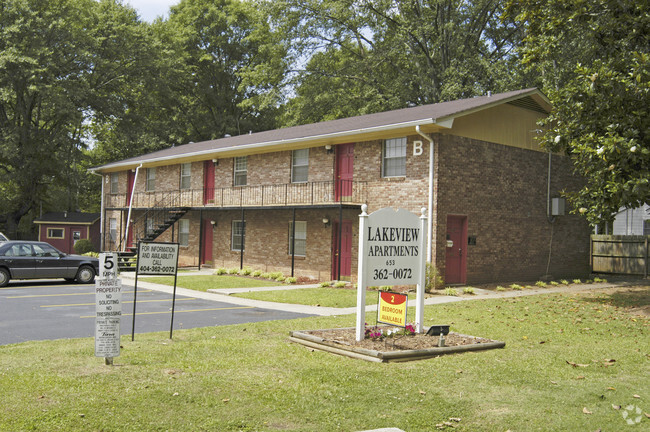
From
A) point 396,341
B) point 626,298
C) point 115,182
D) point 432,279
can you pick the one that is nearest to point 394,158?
point 432,279

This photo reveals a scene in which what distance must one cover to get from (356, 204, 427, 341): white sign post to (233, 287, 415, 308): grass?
5273mm

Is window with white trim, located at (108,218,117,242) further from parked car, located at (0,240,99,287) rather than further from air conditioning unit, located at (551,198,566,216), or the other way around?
air conditioning unit, located at (551,198,566,216)

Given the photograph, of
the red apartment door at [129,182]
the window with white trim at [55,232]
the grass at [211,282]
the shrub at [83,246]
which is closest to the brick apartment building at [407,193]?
the grass at [211,282]

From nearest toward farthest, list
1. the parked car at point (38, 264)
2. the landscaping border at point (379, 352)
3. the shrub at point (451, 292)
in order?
the landscaping border at point (379, 352) → the shrub at point (451, 292) → the parked car at point (38, 264)

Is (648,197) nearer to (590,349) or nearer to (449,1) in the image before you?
(590,349)

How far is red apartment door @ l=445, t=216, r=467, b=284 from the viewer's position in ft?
66.7

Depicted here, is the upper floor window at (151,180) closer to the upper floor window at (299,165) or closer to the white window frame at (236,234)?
the white window frame at (236,234)

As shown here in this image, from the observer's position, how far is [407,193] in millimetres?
20156

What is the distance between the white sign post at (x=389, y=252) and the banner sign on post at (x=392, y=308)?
0.24 metres

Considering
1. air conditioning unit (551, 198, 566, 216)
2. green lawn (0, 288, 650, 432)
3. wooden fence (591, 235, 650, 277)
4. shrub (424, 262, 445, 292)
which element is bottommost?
green lawn (0, 288, 650, 432)

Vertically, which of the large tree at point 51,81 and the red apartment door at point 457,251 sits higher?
the large tree at point 51,81

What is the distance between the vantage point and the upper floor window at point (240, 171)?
27200 millimetres

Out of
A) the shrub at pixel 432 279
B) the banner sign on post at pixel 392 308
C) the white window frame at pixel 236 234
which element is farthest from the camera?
the white window frame at pixel 236 234

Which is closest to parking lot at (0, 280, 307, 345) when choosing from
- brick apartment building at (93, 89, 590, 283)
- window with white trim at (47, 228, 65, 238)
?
brick apartment building at (93, 89, 590, 283)
